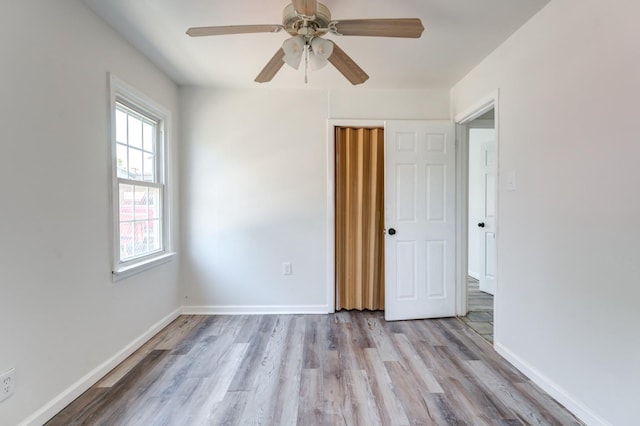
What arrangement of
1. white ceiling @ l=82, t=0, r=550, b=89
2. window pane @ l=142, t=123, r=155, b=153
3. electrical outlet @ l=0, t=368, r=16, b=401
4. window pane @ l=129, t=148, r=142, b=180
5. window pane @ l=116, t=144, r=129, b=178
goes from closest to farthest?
electrical outlet @ l=0, t=368, r=16, b=401, white ceiling @ l=82, t=0, r=550, b=89, window pane @ l=116, t=144, r=129, b=178, window pane @ l=129, t=148, r=142, b=180, window pane @ l=142, t=123, r=155, b=153

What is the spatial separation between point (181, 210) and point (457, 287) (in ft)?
10.1

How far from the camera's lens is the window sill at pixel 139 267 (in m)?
2.09

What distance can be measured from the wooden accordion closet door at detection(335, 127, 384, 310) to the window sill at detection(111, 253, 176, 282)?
176cm

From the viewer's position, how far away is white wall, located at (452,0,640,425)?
1377mm

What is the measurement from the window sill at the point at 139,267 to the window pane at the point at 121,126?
1.01m

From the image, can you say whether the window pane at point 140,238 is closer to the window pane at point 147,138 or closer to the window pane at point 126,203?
the window pane at point 126,203

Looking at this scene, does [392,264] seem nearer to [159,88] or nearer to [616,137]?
[616,137]

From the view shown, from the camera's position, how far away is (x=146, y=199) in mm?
2605

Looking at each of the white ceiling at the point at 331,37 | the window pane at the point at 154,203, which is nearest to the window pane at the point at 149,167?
the window pane at the point at 154,203

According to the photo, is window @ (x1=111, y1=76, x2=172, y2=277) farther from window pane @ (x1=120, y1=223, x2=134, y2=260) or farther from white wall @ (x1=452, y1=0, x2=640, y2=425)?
white wall @ (x1=452, y1=0, x2=640, y2=425)

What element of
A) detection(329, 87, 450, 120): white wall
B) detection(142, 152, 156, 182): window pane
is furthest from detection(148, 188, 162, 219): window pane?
detection(329, 87, 450, 120): white wall

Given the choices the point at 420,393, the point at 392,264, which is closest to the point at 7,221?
the point at 420,393

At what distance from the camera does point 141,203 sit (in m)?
2.54

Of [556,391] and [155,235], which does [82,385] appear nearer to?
[155,235]
